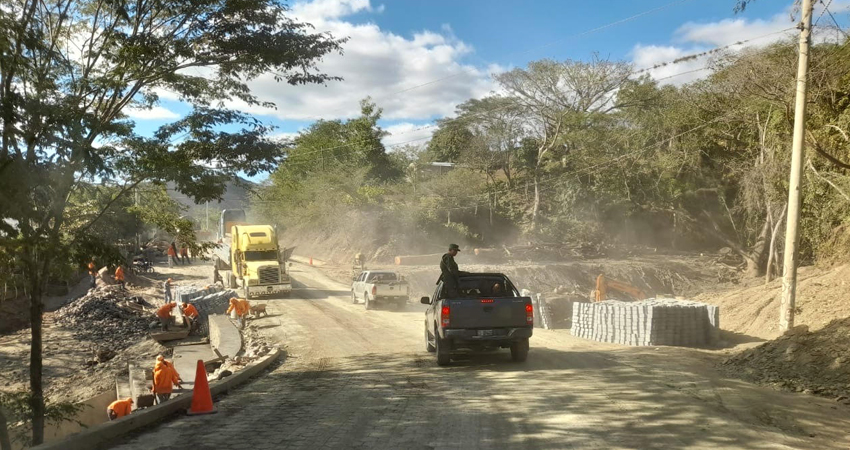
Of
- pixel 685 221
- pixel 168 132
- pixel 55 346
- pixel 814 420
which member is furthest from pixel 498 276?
pixel 685 221

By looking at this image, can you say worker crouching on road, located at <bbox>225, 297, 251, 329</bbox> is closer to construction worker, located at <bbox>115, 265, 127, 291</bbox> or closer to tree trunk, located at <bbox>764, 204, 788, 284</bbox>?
construction worker, located at <bbox>115, 265, 127, 291</bbox>

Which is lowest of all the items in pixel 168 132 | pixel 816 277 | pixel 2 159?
pixel 816 277

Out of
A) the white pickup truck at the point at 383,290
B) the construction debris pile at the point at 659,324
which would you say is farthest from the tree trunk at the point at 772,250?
the white pickup truck at the point at 383,290

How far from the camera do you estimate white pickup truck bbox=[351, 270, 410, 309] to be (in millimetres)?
25422

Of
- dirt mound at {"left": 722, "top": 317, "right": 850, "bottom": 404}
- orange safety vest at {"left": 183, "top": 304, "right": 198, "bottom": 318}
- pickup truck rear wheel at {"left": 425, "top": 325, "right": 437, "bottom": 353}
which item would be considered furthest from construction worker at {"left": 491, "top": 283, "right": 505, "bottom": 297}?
orange safety vest at {"left": 183, "top": 304, "right": 198, "bottom": 318}

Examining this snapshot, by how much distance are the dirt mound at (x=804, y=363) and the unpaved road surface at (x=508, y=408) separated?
1.79ft

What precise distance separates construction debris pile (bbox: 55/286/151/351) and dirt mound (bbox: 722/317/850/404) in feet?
71.9

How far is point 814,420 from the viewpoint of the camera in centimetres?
768

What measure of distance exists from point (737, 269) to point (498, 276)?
34.7 m

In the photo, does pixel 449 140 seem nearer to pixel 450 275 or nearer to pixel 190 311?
pixel 190 311

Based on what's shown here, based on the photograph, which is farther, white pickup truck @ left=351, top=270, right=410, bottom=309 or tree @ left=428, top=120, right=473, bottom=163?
tree @ left=428, top=120, right=473, bottom=163

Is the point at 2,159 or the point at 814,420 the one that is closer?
the point at 814,420

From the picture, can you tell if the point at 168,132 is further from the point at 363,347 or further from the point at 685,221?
the point at 685,221

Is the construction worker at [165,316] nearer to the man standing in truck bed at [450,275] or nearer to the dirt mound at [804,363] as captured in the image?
the man standing in truck bed at [450,275]
